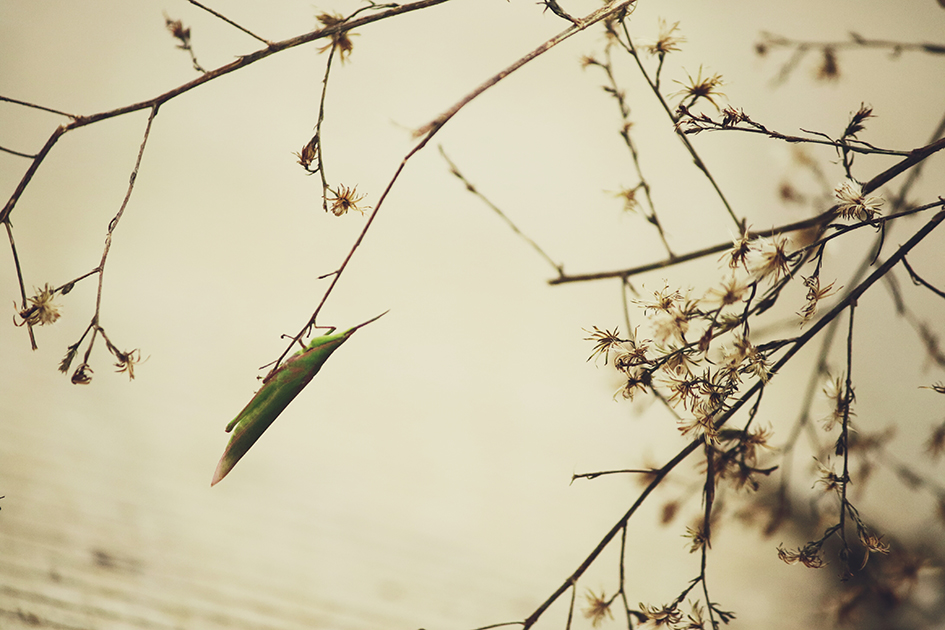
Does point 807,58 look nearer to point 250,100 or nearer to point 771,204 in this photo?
point 771,204

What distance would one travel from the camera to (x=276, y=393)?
378 millimetres

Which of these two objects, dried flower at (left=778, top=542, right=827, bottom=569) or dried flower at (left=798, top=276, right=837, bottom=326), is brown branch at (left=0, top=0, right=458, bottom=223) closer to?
dried flower at (left=798, top=276, right=837, bottom=326)

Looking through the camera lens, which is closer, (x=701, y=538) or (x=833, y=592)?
(x=701, y=538)

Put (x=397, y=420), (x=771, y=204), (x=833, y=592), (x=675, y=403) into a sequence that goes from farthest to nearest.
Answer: (x=771, y=204) → (x=397, y=420) → (x=833, y=592) → (x=675, y=403)

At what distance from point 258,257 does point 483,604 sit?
1.02 metres

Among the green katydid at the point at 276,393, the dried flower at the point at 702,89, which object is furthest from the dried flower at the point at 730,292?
the green katydid at the point at 276,393

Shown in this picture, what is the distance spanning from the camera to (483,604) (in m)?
1.00

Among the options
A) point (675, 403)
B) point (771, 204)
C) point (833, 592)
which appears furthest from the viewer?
point (771, 204)

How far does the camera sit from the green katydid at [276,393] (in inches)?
14.7

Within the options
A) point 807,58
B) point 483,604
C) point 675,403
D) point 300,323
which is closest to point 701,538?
point 675,403

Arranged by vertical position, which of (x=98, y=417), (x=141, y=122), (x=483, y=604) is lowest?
(x=483, y=604)

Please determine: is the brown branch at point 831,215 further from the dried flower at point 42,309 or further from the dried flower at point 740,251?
the dried flower at point 42,309

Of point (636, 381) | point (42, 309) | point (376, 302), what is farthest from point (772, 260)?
point (376, 302)

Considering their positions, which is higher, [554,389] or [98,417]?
[554,389]
